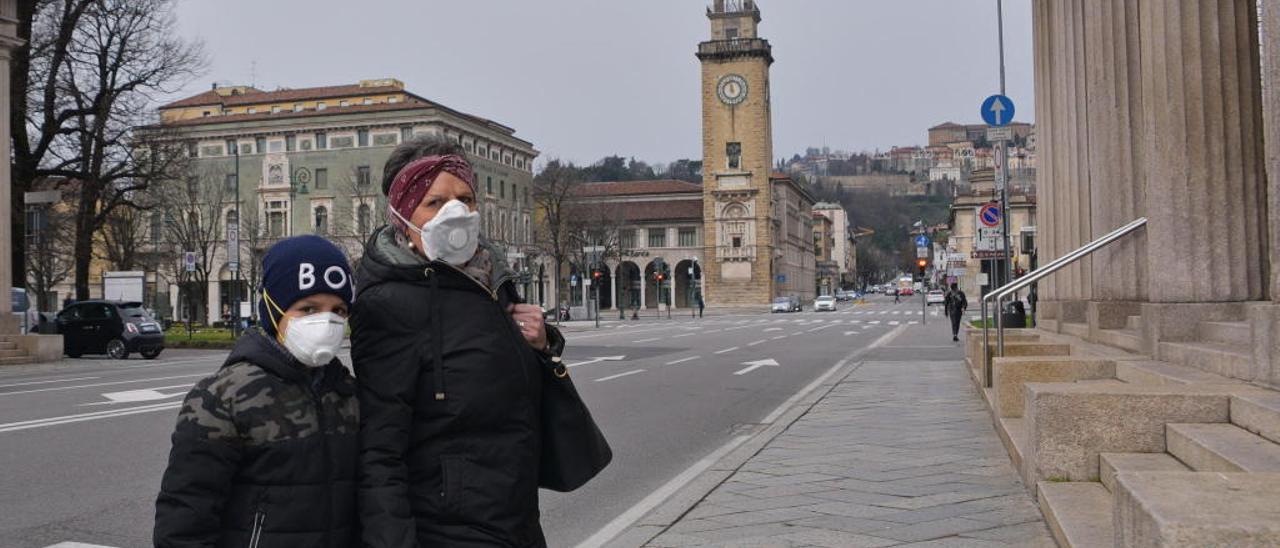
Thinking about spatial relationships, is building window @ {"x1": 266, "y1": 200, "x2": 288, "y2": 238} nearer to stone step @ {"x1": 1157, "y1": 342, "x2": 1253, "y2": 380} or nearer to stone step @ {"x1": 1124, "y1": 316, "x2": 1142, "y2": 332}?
stone step @ {"x1": 1124, "y1": 316, "x2": 1142, "y2": 332}

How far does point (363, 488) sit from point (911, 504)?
5182mm

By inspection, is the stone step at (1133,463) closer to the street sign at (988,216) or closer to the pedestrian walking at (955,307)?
the street sign at (988,216)

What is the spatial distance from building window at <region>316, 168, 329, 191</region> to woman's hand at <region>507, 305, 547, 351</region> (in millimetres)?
86346

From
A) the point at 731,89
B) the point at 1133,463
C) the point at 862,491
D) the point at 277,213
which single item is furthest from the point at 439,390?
the point at 731,89

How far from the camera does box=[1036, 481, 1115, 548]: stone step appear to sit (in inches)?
198

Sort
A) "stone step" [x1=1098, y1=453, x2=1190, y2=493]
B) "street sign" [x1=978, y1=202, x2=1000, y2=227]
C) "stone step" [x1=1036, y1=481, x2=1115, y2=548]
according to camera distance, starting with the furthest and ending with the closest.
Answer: "street sign" [x1=978, y1=202, x2=1000, y2=227]
"stone step" [x1=1098, y1=453, x2=1190, y2=493]
"stone step" [x1=1036, y1=481, x2=1115, y2=548]

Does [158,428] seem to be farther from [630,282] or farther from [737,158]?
[630,282]

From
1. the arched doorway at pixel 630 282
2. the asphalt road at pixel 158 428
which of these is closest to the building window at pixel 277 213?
the arched doorway at pixel 630 282

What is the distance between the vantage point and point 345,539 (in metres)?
2.80

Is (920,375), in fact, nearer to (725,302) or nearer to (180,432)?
(180,432)

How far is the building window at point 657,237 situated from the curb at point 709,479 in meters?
98.6

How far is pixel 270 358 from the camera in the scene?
2.81m

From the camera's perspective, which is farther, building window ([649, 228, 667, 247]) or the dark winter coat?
building window ([649, 228, 667, 247])

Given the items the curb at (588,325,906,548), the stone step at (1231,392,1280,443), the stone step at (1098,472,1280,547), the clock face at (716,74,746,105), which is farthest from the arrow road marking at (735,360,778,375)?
the clock face at (716,74,746,105)
